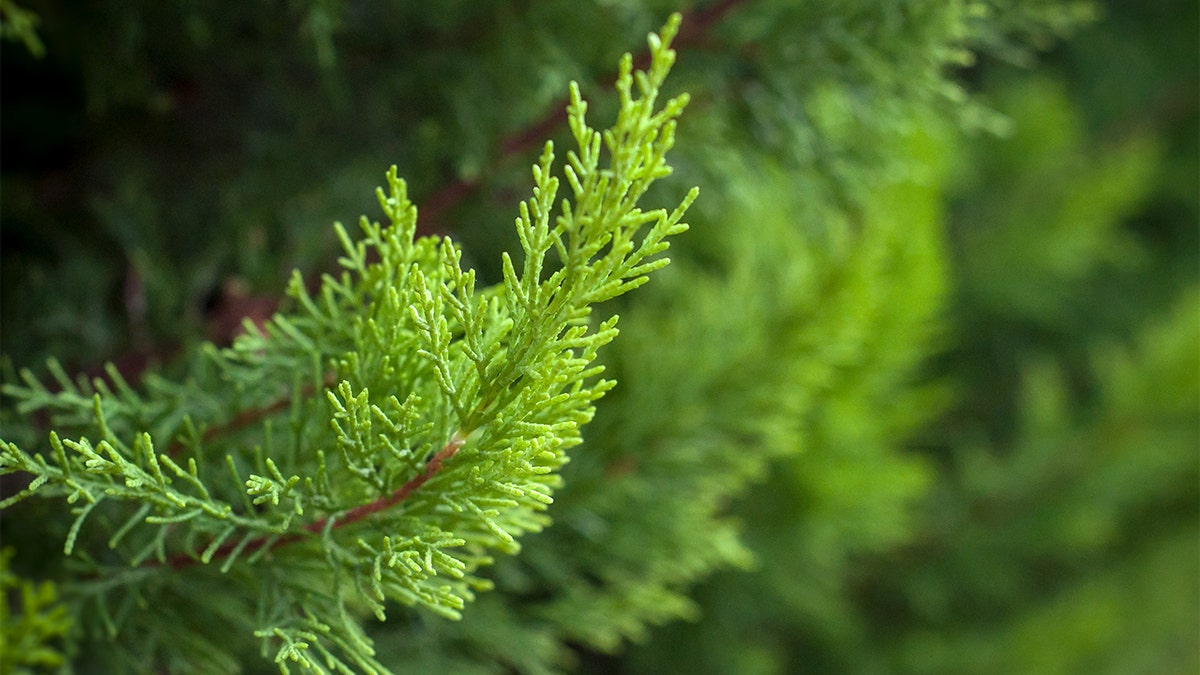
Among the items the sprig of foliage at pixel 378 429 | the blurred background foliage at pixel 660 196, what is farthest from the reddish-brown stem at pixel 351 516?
the blurred background foliage at pixel 660 196

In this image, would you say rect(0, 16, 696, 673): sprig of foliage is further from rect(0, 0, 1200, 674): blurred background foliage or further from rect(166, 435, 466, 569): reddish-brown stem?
rect(0, 0, 1200, 674): blurred background foliage

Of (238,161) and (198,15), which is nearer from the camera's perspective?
(198,15)

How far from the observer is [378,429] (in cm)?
60

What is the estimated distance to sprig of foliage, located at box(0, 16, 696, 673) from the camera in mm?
489

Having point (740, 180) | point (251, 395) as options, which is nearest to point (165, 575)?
point (251, 395)

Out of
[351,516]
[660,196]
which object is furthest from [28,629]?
[660,196]

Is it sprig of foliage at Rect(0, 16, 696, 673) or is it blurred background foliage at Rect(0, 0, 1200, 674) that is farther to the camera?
blurred background foliage at Rect(0, 0, 1200, 674)

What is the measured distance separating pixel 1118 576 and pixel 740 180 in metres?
1.41

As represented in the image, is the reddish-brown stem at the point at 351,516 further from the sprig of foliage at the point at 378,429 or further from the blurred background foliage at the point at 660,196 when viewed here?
the blurred background foliage at the point at 660,196

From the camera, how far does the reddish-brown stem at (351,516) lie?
551mm

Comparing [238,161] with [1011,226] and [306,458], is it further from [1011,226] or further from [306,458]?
[1011,226]

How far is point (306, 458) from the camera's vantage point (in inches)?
25.0

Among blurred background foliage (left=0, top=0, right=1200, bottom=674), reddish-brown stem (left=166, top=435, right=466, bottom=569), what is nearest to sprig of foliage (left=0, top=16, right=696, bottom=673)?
reddish-brown stem (left=166, top=435, right=466, bottom=569)


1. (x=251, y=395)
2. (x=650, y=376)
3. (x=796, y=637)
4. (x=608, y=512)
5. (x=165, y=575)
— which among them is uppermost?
(x=796, y=637)
